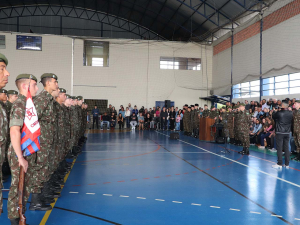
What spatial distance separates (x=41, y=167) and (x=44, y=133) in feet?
1.45

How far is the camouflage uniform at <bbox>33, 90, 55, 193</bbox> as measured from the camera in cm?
346

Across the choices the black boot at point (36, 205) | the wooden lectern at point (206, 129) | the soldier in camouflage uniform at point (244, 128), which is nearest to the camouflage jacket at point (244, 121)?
the soldier in camouflage uniform at point (244, 128)

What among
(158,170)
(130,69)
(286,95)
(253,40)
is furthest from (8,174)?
(130,69)

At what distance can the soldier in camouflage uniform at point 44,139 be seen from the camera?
3473mm

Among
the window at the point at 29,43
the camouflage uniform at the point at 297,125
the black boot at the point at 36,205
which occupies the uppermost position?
the window at the point at 29,43

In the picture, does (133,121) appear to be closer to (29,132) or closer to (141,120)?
(141,120)

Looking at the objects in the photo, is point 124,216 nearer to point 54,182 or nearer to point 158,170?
point 54,182

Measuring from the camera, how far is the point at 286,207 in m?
3.97

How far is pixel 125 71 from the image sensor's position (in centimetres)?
2311

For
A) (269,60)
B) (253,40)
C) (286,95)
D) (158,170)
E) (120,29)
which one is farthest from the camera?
(120,29)

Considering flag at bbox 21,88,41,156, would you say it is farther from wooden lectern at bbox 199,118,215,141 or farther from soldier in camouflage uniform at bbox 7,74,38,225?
wooden lectern at bbox 199,118,215,141

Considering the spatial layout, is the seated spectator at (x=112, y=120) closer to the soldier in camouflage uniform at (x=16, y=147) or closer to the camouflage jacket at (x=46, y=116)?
the camouflage jacket at (x=46, y=116)

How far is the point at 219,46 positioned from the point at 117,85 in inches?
352

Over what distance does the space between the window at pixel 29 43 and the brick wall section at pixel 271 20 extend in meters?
14.6
